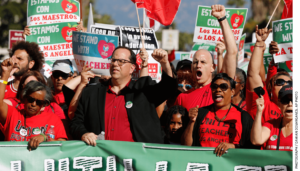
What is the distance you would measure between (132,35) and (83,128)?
2.30 m

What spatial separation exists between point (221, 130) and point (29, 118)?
194 centimetres

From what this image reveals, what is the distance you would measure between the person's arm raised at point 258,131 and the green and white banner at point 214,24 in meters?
4.05

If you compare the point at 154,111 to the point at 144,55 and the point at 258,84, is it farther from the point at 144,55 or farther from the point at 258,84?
the point at 258,84

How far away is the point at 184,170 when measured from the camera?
3.70 meters

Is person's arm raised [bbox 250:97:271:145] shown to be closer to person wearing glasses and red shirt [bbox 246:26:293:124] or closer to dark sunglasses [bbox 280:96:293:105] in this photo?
dark sunglasses [bbox 280:96:293:105]

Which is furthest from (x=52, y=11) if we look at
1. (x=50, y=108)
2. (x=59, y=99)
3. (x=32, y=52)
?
(x=50, y=108)

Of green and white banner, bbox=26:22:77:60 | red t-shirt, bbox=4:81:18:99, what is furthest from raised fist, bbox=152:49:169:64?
green and white banner, bbox=26:22:77:60

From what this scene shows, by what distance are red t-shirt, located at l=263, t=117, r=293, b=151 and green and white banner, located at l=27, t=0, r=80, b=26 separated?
15.4 ft

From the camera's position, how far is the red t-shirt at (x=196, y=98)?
4488mm

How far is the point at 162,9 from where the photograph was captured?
5.17m

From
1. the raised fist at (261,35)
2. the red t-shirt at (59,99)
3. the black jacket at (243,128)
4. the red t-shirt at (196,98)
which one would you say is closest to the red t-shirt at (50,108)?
the red t-shirt at (59,99)

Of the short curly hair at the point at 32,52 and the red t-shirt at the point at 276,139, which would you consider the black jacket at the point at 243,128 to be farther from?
the short curly hair at the point at 32,52

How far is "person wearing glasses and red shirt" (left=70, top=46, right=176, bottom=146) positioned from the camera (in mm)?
3975

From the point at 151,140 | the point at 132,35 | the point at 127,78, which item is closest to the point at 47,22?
the point at 132,35
